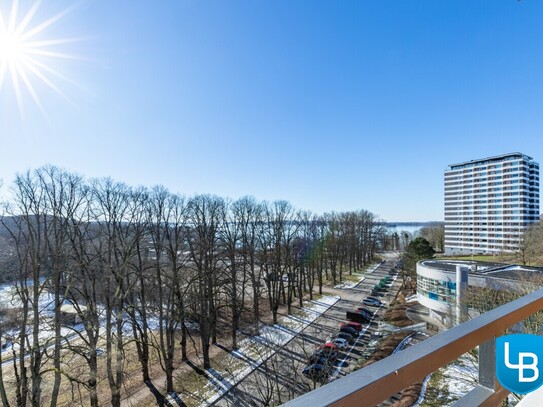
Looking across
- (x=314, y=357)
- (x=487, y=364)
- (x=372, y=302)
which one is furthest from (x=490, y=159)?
(x=487, y=364)

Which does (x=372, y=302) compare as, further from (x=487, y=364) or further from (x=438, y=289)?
(x=487, y=364)

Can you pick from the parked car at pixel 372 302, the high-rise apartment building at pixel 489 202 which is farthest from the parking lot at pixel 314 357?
the high-rise apartment building at pixel 489 202

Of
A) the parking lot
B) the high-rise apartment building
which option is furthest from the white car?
the high-rise apartment building

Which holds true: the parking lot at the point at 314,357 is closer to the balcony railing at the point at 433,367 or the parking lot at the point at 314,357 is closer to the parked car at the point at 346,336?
the parked car at the point at 346,336

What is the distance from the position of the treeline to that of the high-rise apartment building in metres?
45.4

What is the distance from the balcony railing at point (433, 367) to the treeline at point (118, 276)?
11.1m

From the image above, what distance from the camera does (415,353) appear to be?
2.93 feet

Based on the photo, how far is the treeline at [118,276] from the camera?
10.5 meters

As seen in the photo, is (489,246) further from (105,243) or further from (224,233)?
(105,243)

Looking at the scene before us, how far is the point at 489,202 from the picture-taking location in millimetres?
58031

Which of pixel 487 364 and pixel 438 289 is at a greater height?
pixel 487 364

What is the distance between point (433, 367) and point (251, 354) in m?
16.8

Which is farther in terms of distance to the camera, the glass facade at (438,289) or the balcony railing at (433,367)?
the glass facade at (438,289)

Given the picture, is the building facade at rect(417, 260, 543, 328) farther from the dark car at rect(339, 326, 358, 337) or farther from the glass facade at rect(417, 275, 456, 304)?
the dark car at rect(339, 326, 358, 337)
